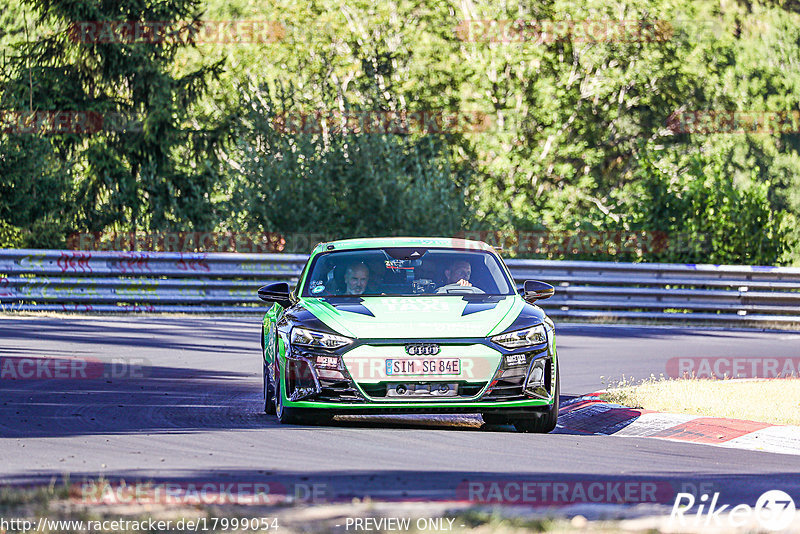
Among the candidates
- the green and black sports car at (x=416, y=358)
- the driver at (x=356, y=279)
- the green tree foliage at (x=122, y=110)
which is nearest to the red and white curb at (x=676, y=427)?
the green and black sports car at (x=416, y=358)

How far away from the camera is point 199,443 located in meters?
8.62

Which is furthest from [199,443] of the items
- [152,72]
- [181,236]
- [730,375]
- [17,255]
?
[152,72]

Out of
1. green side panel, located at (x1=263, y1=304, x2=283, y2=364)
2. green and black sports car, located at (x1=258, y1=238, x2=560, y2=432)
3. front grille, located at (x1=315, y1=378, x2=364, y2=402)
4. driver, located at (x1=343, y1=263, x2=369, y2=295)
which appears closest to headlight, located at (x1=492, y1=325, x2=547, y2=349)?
green and black sports car, located at (x1=258, y1=238, x2=560, y2=432)

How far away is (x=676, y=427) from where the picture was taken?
10.2 metres

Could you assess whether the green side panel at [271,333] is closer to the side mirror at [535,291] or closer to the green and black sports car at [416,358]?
the green and black sports car at [416,358]

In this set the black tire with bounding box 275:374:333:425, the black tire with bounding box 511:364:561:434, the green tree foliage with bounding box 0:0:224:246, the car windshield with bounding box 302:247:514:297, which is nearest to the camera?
the black tire with bounding box 275:374:333:425

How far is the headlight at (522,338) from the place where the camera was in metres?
9.41

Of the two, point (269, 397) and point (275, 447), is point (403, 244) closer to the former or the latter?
point (269, 397)

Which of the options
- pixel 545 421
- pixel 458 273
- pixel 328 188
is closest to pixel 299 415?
pixel 545 421

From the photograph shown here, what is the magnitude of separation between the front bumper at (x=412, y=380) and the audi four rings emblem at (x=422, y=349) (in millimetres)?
30

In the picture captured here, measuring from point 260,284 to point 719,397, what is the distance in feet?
42.0

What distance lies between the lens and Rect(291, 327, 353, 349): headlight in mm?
9344

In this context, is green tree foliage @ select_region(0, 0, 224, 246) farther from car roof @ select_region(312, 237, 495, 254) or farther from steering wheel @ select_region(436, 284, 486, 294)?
steering wheel @ select_region(436, 284, 486, 294)

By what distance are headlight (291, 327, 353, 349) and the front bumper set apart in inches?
1.8
